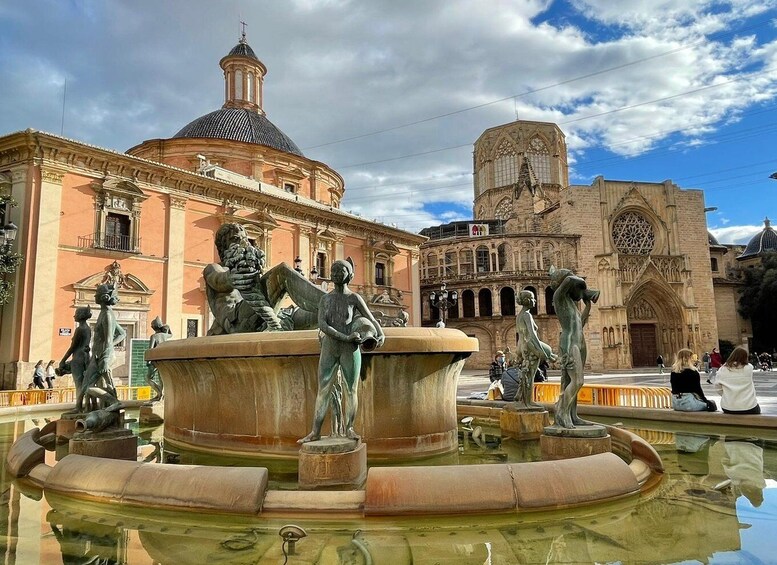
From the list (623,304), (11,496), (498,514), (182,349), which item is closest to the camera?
(498,514)

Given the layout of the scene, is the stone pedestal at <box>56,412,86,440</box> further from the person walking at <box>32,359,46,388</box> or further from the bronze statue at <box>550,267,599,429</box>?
the person walking at <box>32,359,46,388</box>

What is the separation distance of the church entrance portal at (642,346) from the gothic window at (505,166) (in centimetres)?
2389

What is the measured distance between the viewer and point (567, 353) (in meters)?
5.18

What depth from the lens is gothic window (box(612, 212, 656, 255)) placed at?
42969mm

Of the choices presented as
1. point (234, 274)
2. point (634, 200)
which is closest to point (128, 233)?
point (234, 274)

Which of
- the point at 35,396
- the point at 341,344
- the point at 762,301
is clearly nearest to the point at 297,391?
the point at 341,344

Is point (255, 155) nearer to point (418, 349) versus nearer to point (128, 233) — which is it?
point (128, 233)

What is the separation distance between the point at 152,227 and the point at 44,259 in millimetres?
4713

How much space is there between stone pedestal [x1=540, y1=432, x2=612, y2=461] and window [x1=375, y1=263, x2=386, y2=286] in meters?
28.9

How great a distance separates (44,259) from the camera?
65.0ft

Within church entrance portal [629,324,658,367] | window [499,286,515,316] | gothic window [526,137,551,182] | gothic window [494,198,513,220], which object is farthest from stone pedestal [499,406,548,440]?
gothic window [526,137,551,182]

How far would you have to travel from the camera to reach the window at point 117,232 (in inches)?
863

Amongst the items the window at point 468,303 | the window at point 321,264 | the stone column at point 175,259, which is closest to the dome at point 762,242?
the window at point 468,303

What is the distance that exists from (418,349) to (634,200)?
1732 inches
